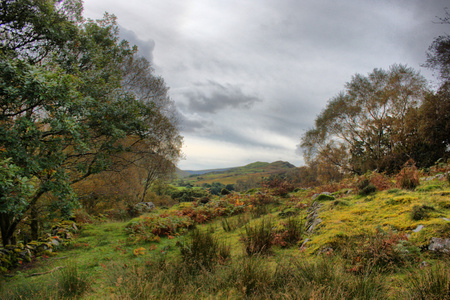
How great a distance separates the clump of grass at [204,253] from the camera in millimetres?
4180

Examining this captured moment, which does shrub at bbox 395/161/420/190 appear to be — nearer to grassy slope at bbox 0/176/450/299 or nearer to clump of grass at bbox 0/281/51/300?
grassy slope at bbox 0/176/450/299

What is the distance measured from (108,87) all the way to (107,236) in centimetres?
502

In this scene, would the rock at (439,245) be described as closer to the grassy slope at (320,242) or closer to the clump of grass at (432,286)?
the grassy slope at (320,242)

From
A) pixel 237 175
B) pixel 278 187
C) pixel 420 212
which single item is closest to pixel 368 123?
pixel 278 187

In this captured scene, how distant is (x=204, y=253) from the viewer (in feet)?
15.0

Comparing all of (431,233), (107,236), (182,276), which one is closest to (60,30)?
(107,236)

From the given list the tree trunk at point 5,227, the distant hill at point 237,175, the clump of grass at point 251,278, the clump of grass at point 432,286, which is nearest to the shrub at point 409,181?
the clump of grass at point 432,286

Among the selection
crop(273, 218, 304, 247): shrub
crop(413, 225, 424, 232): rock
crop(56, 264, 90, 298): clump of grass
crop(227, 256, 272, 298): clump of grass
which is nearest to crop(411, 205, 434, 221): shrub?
crop(413, 225, 424, 232): rock

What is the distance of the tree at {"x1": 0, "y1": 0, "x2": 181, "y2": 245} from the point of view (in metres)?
4.14

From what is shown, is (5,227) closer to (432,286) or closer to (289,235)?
(289,235)

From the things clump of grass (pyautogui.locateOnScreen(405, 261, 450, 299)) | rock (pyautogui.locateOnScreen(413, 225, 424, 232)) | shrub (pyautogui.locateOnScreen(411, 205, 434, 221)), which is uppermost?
shrub (pyautogui.locateOnScreen(411, 205, 434, 221))

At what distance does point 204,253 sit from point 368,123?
22.6 metres

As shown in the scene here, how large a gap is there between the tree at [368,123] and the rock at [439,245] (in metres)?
15.7

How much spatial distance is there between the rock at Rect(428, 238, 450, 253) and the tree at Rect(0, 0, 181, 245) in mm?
6451
